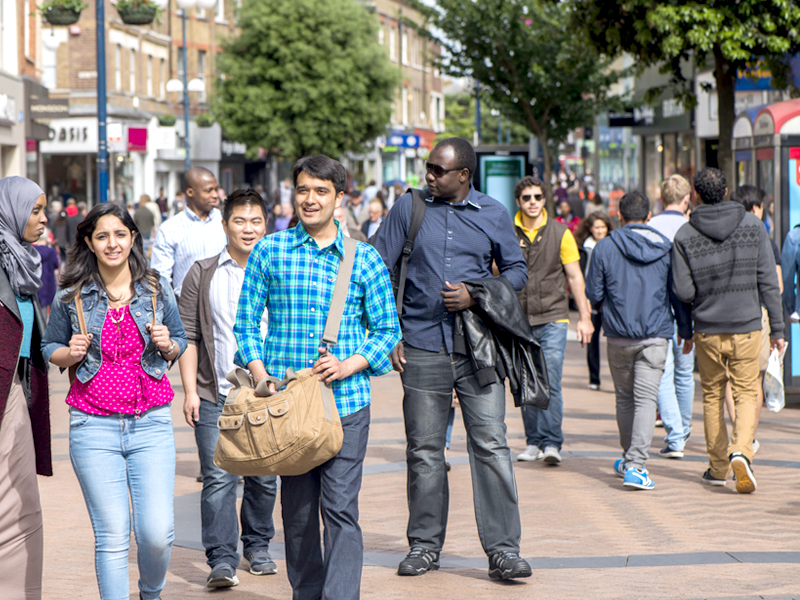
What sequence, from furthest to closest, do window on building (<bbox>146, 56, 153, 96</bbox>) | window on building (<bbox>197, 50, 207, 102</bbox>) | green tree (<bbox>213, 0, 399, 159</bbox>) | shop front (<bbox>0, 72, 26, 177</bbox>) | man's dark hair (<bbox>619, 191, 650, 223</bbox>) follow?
window on building (<bbox>197, 50, 207, 102</bbox>) < green tree (<bbox>213, 0, 399, 159</bbox>) < window on building (<bbox>146, 56, 153, 96</bbox>) < shop front (<bbox>0, 72, 26, 177</bbox>) < man's dark hair (<bbox>619, 191, 650, 223</bbox>)

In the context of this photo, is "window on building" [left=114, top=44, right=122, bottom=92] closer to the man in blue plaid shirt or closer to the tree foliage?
the tree foliage

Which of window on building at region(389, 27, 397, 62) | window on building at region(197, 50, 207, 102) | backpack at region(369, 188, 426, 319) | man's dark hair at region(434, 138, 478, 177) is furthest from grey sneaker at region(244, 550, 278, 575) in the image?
window on building at region(389, 27, 397, 62)

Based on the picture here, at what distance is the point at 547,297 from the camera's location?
28.2 feet

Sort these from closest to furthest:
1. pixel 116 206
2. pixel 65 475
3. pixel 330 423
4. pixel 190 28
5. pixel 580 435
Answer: pixel 330 423, pixel 116 206, pixel 65 475, pixel 580 435, pixel 190 28

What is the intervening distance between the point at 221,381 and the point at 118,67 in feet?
132

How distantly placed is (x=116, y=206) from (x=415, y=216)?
1.52 meters

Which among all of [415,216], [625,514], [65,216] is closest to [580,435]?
[625,514]

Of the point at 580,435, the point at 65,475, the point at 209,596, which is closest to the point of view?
the point at 209,596

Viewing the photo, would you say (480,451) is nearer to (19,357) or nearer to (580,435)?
(19,357)

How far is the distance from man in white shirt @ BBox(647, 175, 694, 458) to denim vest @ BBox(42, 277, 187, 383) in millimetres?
4928

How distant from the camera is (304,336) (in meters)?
4.63

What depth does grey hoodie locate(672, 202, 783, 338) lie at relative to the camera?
769 cm

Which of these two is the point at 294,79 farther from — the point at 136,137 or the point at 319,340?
the point at 319,340

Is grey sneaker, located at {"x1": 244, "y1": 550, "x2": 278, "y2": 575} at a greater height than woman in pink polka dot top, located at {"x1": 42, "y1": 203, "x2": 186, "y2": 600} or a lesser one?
lesser
